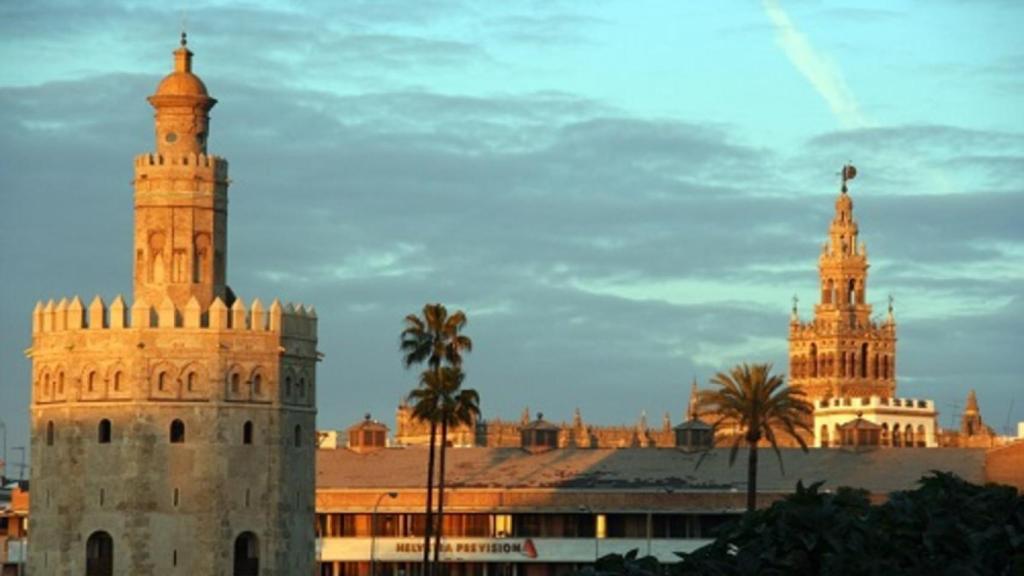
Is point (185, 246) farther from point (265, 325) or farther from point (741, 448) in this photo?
point (741, 448)

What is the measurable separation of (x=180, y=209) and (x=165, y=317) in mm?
4951

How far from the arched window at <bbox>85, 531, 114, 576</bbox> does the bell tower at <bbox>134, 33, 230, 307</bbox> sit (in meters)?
9.88

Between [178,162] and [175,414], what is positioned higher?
[178,162]

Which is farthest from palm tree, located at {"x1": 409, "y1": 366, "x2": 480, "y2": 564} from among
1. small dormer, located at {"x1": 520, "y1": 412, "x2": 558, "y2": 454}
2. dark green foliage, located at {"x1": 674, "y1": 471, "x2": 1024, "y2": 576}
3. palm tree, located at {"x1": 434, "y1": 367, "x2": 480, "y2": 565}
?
dark green foliage, located at {"x1": 674, "y1": 471, "x2": 1024, "y2": 576}

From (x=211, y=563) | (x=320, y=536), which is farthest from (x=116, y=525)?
(x=320, y=536)

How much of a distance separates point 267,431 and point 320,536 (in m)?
45.8

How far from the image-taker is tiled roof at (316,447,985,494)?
166500 mm

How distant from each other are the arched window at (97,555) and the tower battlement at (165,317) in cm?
847

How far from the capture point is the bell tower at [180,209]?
121 m

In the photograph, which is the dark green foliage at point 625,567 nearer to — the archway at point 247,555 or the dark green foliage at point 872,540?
the dark green foliage at point 872,540

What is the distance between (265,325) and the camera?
122000 mm

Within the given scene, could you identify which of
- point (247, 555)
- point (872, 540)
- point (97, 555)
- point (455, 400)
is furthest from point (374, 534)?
point (872, 540)

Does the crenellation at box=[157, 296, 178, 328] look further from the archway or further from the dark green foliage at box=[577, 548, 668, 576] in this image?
the dark green foliage at box=[577, 548, 668, 576]

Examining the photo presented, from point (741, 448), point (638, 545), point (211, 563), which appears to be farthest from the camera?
point (741, 448)
